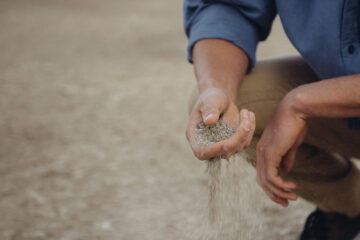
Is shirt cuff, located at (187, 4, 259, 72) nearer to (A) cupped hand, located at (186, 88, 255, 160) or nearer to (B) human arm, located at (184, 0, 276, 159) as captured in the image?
(B) human arm, located at (184, 0, 276, 159)

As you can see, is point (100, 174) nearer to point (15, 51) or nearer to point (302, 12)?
point (302, 12)

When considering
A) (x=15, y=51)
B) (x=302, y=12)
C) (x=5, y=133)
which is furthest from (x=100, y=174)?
(x=15, y=51)

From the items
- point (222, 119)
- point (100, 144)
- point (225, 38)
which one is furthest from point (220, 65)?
point (100, 144)

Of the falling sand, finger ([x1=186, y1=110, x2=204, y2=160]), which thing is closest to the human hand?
the falling sand

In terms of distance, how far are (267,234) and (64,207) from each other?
A: 0.95 metres

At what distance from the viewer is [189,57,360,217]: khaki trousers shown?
1.44 m

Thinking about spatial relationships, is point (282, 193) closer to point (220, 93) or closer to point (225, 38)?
point (220, 93)

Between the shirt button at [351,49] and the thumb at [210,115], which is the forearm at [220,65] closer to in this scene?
the thumb at [210,115]

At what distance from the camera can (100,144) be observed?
2.64m

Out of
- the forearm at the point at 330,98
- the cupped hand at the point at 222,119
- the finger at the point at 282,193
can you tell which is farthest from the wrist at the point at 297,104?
the finger at the point at 282,193

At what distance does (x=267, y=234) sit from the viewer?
5.70 feet

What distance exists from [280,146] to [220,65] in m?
0.35

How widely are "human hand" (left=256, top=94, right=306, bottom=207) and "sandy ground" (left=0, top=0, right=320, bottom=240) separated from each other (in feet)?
1.34

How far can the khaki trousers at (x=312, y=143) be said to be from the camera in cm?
144
